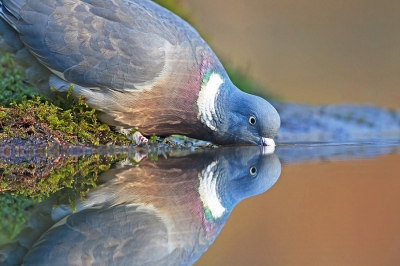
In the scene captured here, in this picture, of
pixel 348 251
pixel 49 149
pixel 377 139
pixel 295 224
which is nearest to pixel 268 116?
pixel 377 139

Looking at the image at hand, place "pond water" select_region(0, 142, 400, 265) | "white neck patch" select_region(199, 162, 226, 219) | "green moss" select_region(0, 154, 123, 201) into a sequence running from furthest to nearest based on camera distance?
"green moss" select_region(0, 154, 123, 201), "white neck patch" select_region(199, 162, 226, 219), "pond water" select_region(0, 142, 400, 265)

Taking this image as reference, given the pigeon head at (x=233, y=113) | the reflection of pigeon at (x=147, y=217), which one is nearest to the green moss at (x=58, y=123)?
the pigeon head at (x=233, y=113)

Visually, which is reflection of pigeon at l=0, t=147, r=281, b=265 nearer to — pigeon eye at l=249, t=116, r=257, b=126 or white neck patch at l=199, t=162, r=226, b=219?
white neck patch at l=199, t=162, r=226, b=219

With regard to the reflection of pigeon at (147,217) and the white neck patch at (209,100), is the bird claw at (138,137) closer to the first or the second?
the white neck patch at (209,100)

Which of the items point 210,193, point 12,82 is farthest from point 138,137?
point 210,193

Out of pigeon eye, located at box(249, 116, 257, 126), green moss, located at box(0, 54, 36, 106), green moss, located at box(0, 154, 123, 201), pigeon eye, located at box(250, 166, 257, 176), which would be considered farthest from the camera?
pigeon eye, located at box(249, 116, 257, 126)

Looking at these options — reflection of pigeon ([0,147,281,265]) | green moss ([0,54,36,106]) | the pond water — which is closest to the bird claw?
green moss ([0,54,36,106])

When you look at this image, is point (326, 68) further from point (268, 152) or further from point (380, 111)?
point (268, 152)
